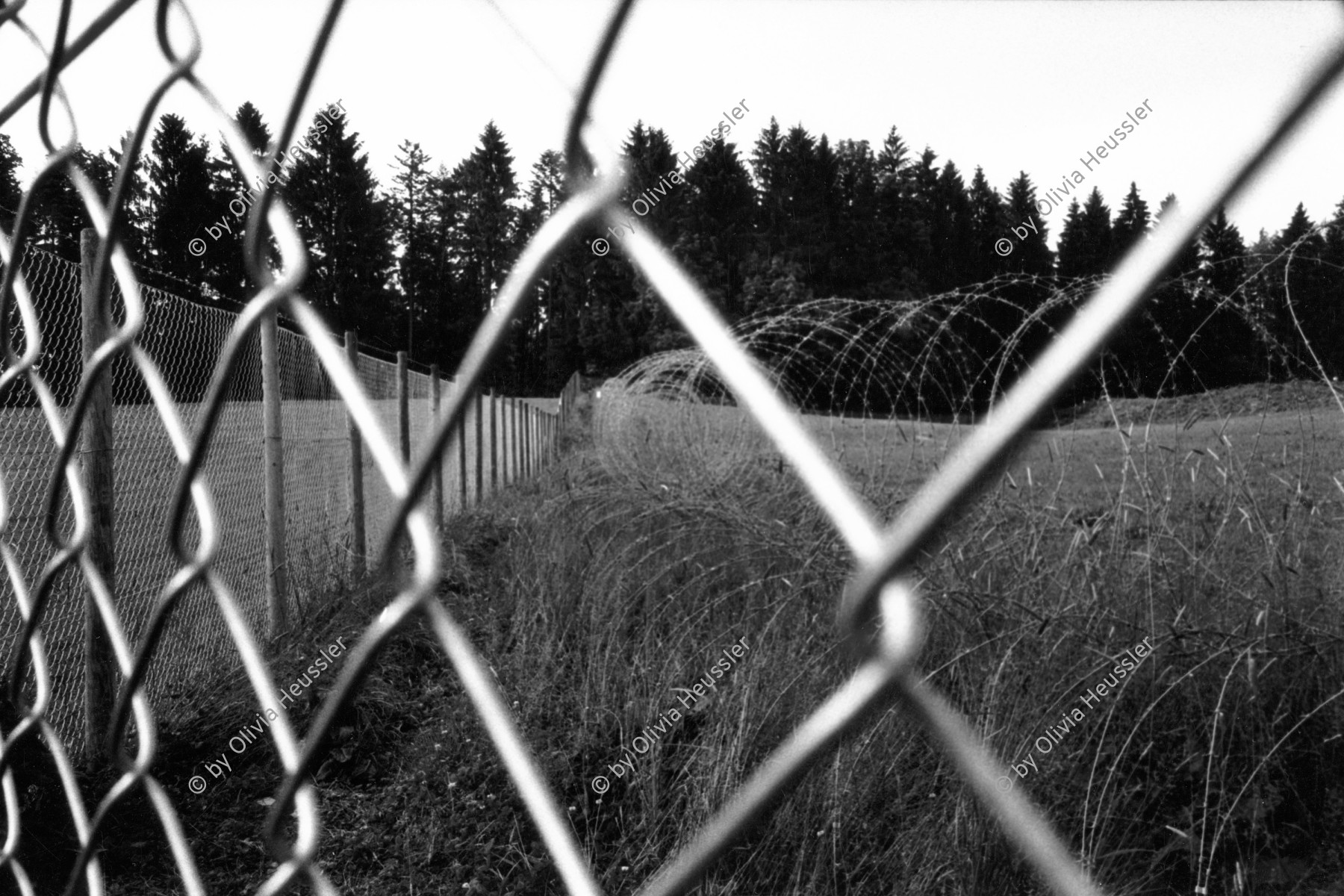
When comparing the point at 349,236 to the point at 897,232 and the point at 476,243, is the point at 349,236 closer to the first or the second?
the point at 476,243

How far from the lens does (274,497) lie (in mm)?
4023

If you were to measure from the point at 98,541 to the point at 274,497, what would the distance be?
1.36 metres

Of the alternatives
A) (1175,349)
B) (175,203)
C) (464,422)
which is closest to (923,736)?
(1175,349)

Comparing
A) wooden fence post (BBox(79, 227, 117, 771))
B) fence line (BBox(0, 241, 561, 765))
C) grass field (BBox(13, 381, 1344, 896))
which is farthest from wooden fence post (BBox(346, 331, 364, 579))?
wooden fence post (BBox(79, 227, 117, 771))

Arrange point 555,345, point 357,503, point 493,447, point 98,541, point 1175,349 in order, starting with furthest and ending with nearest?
point 555,345 → point 493,447 → point 357,503 → point 1175,349 → point 98,541

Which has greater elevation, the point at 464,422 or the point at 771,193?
the point at 771,193

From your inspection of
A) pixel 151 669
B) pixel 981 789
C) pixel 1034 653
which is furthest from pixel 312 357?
pixel 981 789

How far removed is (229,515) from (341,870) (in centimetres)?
362

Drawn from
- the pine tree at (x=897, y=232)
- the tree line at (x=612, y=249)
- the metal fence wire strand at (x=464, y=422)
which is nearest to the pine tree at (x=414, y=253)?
the tree line at (x=612, y=249)

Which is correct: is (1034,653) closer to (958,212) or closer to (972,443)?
(972,443)

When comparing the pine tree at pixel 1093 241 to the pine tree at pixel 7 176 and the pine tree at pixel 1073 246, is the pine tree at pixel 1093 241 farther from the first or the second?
the pine tree at pixel 7 176

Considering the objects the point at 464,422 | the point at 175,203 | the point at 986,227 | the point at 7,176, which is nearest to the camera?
the point at 464,422

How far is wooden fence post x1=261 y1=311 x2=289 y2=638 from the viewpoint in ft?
13.1

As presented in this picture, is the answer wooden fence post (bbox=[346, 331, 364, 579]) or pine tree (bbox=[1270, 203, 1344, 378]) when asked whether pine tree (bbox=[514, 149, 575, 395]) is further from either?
pine tree (bbox=[1270, 203, 1344, 378])
